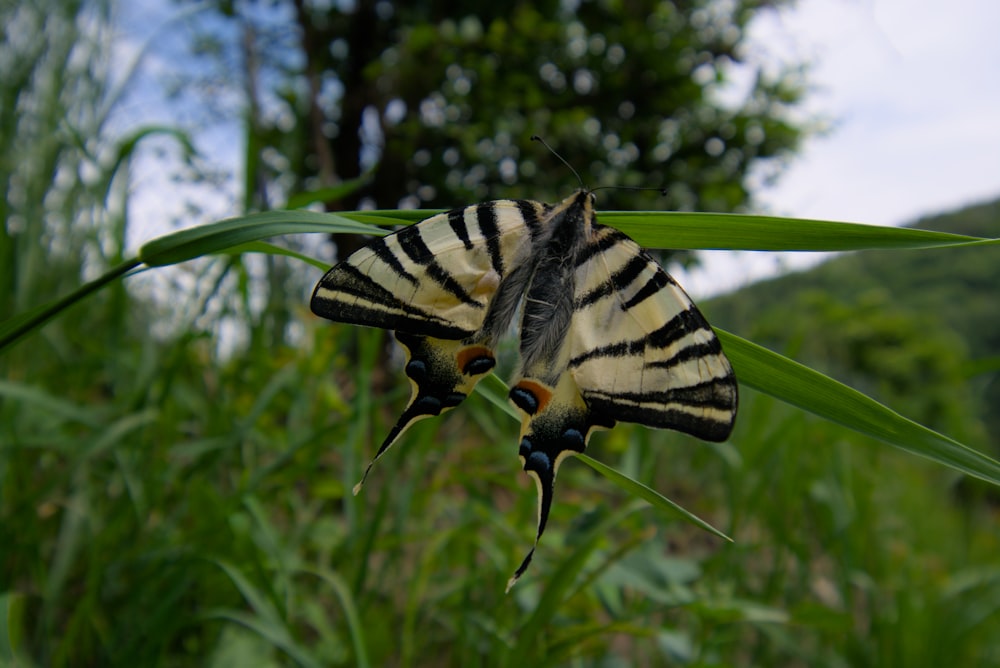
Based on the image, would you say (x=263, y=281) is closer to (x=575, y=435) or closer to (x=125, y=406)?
(x=125, y=406)

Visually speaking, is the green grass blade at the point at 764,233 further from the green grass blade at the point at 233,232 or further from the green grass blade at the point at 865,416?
the green grass blade at the point at 233,232

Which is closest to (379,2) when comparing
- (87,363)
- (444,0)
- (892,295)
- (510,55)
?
(444,0)

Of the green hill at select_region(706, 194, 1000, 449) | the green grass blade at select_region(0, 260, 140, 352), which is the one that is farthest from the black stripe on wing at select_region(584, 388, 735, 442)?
the green hill at select_region(706, 194, 1000, 449)

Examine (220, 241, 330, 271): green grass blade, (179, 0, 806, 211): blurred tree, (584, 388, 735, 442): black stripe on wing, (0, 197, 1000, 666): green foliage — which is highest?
(179, 0, 806, 211): blurred tree

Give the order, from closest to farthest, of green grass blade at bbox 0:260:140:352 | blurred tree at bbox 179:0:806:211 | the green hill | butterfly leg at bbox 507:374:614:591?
green grass blade at bbox 0:260:140:352, butterfly leg at bbox 507:374:614:591, blurred tree at bbox 179:0:806:211, the green hill

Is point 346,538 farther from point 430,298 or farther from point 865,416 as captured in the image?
point 865,416

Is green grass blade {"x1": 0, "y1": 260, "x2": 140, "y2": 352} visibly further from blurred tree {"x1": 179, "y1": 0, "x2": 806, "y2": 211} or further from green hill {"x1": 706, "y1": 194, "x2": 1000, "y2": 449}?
green hill {"x1": 706, "y1": 194, "x2": 1000, "y2": 449}
